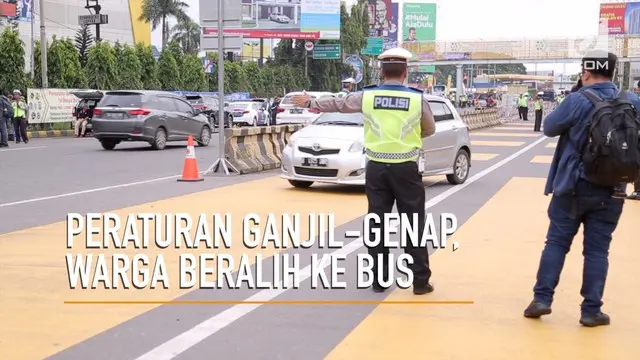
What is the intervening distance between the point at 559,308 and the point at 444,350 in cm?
139

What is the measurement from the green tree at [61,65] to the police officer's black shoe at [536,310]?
100 feet

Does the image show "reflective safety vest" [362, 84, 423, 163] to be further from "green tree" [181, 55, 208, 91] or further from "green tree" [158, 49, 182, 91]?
"green tree" [181, 55, 208, 91]

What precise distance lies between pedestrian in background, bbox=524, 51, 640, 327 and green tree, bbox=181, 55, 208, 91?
4047cm

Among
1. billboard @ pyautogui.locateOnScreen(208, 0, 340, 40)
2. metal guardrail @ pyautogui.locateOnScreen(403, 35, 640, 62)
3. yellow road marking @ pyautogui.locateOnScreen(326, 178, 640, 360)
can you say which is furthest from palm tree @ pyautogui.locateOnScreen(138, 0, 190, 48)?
yellow road marking @ pyautogui.locateOnScreen(326, 178, 640, 360)

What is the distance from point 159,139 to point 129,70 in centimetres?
1701

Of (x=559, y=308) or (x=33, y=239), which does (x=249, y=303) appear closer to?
(x=559, y=308)

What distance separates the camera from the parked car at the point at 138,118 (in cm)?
2119

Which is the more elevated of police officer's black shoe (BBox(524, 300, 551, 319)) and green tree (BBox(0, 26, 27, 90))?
green tree (BBox(0, 26, 27, 90))

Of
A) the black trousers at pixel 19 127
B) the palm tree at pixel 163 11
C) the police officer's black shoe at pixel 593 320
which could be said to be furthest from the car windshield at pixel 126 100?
the palm tree at pixel 163 11

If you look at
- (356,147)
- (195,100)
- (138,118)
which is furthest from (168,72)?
(356,147)

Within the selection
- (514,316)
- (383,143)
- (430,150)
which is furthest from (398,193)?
(430,150)

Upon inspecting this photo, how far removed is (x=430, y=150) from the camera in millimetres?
13195

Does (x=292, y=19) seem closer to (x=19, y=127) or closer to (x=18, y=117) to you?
(x=19, y=127)

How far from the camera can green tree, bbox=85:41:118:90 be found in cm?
3591
